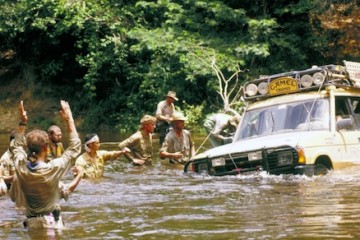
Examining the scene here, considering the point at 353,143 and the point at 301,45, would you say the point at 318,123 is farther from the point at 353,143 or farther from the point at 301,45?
the point at 301,45

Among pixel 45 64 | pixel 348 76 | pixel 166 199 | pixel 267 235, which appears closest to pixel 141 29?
pixel 45 64

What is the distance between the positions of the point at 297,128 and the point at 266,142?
0.77m

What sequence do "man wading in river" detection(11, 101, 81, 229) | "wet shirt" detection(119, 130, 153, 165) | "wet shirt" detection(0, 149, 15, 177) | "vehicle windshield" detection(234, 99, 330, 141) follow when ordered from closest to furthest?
1. "man wading in river" detection(11, 101, 81, 229)
2. "wet shirt" detection(0, 149, 15, 177)
3. "vehicle windshield" detection(234, 99, 330, 141)
4. "wet shirt" detection(119, 130, 153, 165)

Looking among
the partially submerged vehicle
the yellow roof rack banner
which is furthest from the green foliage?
the yellow roof rack banner

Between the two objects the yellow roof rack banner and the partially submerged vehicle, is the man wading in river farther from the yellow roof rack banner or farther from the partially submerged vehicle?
the yellow roof rack banner

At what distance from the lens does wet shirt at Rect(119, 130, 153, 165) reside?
15.7m

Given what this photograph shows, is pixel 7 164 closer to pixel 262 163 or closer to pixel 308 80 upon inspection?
pixel 262 163

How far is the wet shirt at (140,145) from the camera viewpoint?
15.7m

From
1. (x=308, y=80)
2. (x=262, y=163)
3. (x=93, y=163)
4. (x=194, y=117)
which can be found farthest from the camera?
(x=194, y=117)

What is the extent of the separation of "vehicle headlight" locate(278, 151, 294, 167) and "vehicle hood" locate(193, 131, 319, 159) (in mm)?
137

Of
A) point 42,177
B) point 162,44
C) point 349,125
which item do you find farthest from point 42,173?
point 162,44

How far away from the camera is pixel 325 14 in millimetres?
27344

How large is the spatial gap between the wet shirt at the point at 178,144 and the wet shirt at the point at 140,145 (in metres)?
0.38

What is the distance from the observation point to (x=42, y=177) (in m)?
7.85
